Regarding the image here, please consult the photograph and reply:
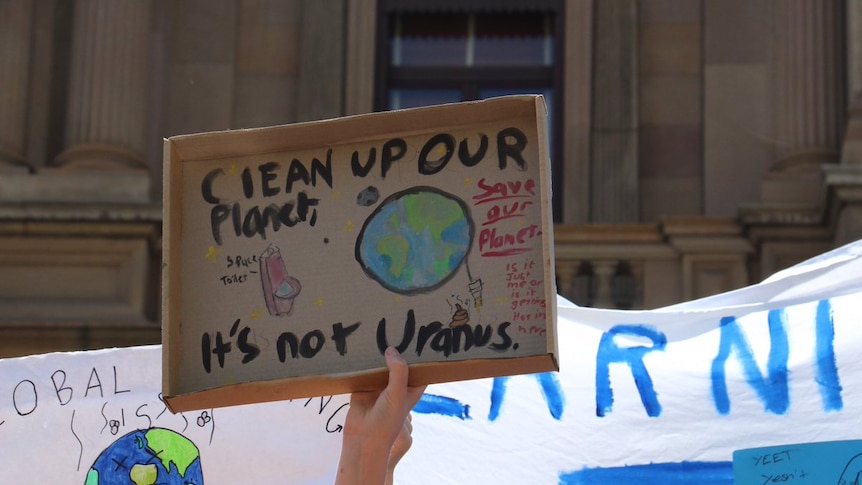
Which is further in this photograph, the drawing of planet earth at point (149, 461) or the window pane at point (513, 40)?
the window pane at point (513, 40)

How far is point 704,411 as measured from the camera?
5906 millimetres

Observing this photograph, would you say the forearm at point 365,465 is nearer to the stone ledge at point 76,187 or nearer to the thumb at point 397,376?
the thumb at point 397,376

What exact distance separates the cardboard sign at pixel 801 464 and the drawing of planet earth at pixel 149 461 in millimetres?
1745

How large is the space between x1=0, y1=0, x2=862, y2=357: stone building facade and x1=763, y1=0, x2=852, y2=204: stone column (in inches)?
0.4

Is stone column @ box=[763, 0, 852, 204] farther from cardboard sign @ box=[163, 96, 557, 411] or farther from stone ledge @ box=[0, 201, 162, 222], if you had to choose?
cardboard sign @ box=[163, 96, 557, 411]

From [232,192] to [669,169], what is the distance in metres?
6.30

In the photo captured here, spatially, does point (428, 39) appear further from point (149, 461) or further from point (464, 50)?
point (149, 461)

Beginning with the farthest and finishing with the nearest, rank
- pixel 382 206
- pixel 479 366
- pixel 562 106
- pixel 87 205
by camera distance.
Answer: pixel 562 106
pixel 87 205
pixel 382 206
pixel 479 366

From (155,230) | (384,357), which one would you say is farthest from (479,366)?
(155,230)

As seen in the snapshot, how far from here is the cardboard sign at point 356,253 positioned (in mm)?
4223

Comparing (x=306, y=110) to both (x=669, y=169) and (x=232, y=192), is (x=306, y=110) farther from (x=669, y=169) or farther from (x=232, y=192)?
(x=232, y=192)

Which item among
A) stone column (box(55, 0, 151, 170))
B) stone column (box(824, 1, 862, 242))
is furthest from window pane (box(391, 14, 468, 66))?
stone column (box(824, 1, 862, 242))

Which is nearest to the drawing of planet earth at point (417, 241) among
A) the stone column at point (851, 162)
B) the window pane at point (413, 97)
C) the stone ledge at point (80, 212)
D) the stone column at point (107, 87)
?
the stone column at point (851, 162)

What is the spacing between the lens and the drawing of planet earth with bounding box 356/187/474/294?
432 centimetres
